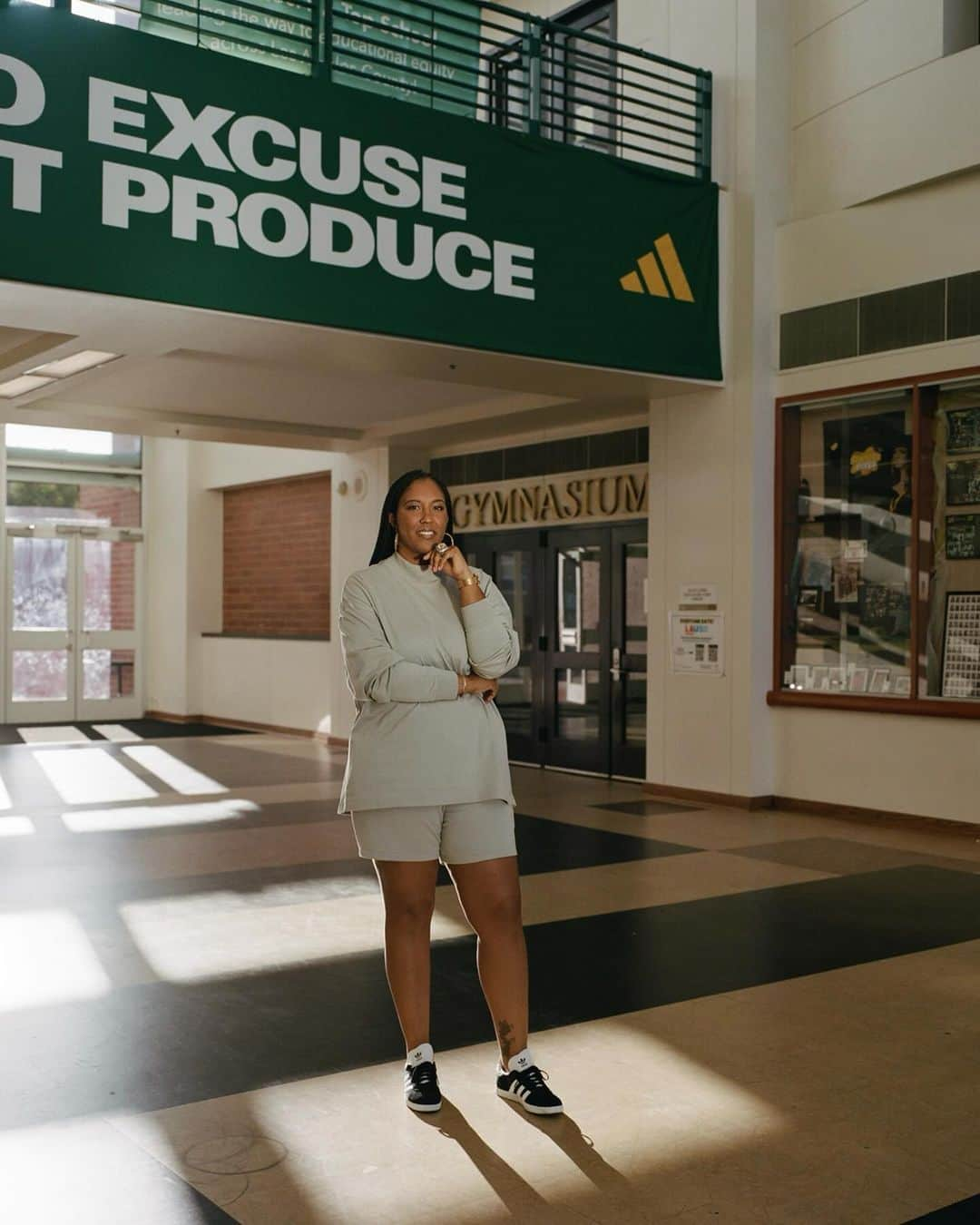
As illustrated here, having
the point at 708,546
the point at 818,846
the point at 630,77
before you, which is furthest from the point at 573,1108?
the point at 630,77

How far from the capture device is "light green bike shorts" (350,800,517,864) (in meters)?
3.17

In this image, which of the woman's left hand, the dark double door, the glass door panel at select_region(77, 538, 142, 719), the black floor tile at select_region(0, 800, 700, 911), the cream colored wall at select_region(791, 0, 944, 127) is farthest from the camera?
the glass door panel at select_region(77, 538, 142, 719)

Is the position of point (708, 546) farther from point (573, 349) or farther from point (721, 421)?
point (573, 349)

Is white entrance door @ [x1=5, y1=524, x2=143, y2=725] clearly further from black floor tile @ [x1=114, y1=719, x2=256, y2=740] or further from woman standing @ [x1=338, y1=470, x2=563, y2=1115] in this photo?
woman standing @ [x1=338, y1=470, x2=563, y2=1115]

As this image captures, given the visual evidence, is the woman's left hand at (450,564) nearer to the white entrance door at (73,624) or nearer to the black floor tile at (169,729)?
the black floor tile at (169,729)

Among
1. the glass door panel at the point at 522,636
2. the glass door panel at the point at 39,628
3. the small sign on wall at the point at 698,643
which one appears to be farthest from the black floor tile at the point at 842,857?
the glass door panel at the point at 39,628

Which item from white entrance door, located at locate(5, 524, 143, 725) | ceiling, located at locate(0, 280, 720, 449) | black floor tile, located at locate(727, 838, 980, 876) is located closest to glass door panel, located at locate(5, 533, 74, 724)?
white entrance door, located at locate(5, 524, 143, 725)

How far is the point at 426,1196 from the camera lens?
2764 millimetres

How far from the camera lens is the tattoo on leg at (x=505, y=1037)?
3291mm

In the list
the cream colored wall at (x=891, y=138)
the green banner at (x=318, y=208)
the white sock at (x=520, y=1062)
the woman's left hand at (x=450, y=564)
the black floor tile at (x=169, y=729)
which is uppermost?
the cream colored wall at (x=891, y=138)

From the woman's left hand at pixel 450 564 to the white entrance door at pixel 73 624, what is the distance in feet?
46.0

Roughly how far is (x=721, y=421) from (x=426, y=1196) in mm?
7046

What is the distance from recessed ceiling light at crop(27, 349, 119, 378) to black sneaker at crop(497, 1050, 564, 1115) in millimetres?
6278

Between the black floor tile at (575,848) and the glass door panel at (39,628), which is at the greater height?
the glass door panel at (39,628)
